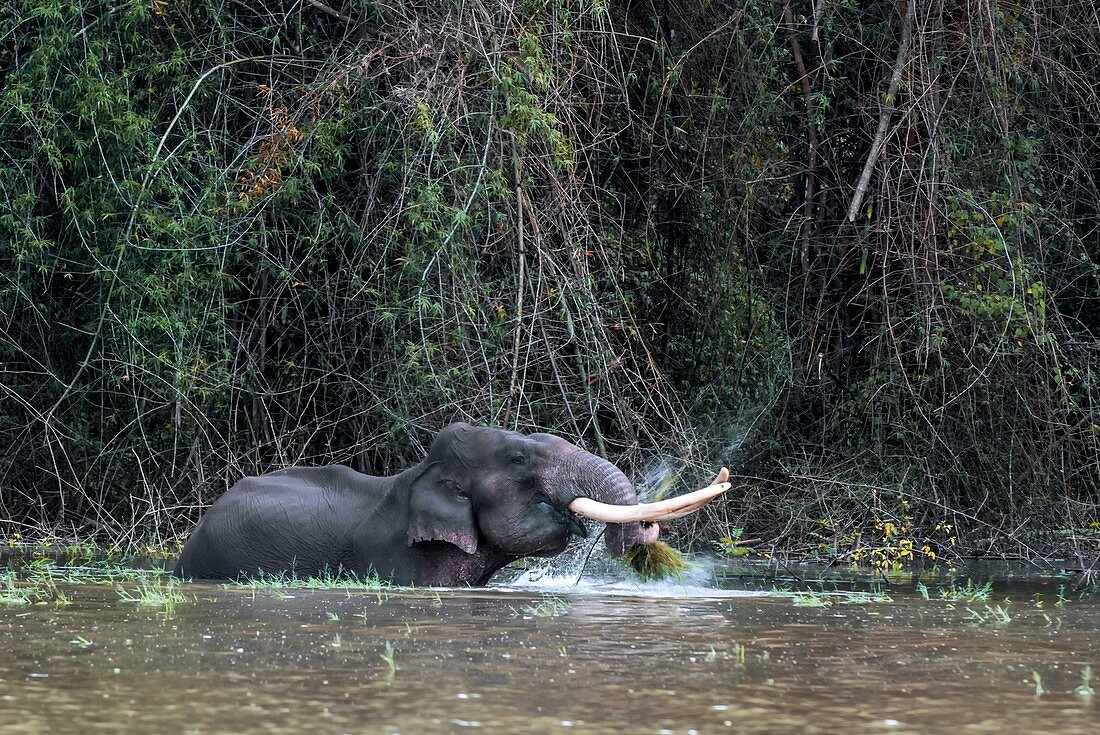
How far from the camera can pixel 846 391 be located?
527 inches

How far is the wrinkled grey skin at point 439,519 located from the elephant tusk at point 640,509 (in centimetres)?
8

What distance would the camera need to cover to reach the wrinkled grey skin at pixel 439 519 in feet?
30.1

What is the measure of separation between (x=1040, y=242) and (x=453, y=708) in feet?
29.5

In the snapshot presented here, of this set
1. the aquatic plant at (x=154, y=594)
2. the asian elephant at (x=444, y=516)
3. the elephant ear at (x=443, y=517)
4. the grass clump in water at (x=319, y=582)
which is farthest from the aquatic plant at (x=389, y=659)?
the elephant ear at (x=443, y=517)

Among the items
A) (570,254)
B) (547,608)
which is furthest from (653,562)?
(570,254)

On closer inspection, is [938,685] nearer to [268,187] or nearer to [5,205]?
[268,187]

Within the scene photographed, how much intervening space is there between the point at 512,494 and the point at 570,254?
2.58m

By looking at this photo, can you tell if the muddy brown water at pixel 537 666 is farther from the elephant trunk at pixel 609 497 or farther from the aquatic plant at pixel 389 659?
the elephant trunk at pixel 609 497

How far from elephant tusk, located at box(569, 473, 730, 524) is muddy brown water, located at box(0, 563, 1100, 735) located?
70 cm

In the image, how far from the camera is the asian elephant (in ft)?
29.7

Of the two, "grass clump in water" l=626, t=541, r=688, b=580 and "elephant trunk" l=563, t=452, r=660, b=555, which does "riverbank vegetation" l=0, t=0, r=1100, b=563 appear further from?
"elephant trunk" l=563, t=452, r=660, b=555

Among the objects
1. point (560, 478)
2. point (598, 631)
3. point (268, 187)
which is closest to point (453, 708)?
point (598, 631)

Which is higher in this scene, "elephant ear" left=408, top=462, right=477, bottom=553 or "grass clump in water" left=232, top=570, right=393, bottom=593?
"elephant ear" left=408, top=462, right=477, bottom=553

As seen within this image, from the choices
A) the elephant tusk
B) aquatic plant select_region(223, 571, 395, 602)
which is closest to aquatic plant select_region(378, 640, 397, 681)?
aquatic plant select_region(223, 571, 395, 602)
